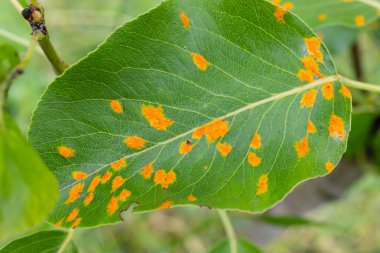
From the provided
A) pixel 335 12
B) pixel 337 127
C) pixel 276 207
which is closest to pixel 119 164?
pixel 337 127

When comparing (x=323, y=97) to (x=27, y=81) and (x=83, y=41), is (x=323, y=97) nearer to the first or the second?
(x=27, y=81)

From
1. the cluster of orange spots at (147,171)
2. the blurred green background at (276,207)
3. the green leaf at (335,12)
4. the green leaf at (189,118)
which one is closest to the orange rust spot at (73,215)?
the green leaf at (189,118)

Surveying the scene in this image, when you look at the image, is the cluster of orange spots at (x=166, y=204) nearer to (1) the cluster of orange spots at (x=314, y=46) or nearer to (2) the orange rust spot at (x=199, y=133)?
(2) the orange rust spot at (x=199, y=133)

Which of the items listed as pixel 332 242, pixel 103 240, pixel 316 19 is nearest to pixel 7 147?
pixel 316 19

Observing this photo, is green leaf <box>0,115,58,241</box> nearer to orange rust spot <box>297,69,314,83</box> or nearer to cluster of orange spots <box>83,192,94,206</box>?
cluster of orange spots <box>83,192,94,206</box>

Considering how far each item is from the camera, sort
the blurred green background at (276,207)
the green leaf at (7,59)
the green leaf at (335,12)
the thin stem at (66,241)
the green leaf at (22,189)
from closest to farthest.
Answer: the green leaf at (22,189) → the green leaf at (7,59) → the thin stem at (66,241) → the green leaf at (335,12) → the blurred green background at (276,207)

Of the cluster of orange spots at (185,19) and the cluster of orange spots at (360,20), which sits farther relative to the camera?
the cluster of orange spots at (360,20)

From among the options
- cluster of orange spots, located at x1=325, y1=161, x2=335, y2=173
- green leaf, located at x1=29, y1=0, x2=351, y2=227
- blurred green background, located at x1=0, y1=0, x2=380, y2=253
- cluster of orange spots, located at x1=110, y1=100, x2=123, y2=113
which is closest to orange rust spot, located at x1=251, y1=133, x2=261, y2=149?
green leaf, located at x1=29, y1=0, x2=351, y2=227
